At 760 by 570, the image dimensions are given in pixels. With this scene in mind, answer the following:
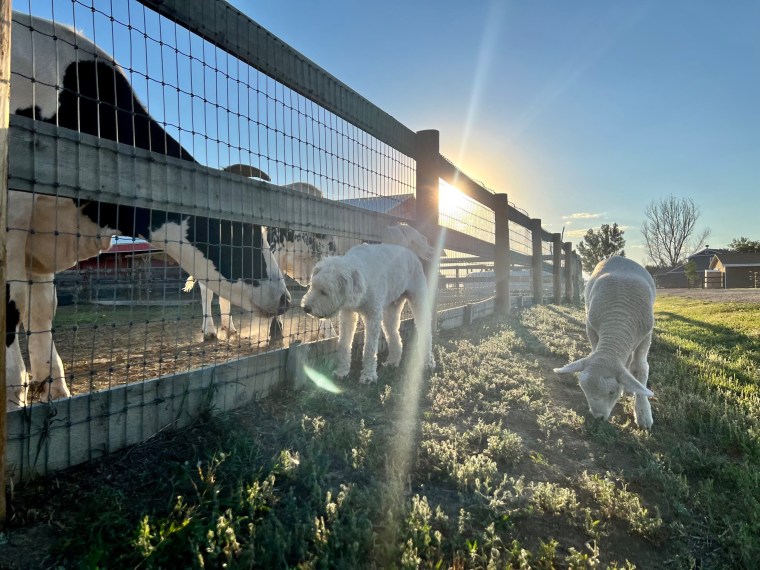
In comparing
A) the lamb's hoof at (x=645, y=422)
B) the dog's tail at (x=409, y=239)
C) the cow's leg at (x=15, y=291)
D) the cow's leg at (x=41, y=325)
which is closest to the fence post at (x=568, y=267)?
the dog's tail at (x=409, y=239)


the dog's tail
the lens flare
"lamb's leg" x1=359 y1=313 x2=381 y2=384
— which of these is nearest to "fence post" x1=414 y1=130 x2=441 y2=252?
the dog's tail

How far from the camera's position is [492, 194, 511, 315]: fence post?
33.9 feet

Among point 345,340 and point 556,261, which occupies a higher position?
point 556,261

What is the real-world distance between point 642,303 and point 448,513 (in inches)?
110

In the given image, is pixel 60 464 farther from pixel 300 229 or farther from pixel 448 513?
pixel 300 229

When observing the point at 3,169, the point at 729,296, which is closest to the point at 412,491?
the point at 3,169

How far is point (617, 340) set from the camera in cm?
351

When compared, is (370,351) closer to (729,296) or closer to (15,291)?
(15,291)

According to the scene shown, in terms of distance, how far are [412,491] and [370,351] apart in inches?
80.9

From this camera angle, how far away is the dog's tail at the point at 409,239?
5289 millimetres

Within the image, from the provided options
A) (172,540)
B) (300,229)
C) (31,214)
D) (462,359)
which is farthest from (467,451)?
(31,214)

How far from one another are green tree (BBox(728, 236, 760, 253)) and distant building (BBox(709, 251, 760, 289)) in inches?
166

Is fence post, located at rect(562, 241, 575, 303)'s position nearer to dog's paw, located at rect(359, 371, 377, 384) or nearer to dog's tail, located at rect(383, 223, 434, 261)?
dog's tail, located at rect(383, 223, 434, 261)

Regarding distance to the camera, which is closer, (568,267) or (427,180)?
(427,180)
